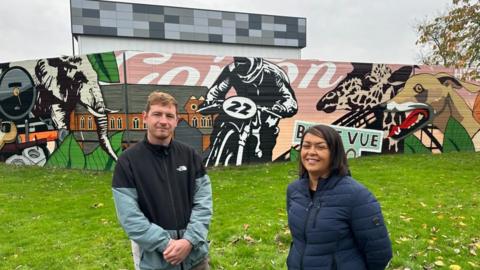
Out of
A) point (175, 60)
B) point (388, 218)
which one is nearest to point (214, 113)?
point (175, 60)

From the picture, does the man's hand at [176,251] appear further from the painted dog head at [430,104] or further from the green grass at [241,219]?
the painted dog head at [430,104]

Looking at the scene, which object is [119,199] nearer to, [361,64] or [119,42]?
[361,64]

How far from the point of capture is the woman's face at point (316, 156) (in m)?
2.68

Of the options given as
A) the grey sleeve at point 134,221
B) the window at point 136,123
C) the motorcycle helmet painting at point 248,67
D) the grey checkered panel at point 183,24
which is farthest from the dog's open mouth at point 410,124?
the grey checkered panel at point 183,24

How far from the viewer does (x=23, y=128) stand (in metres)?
14.1

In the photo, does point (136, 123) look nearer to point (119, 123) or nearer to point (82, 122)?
point (119, 123)

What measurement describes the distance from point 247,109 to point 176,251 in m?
11.1

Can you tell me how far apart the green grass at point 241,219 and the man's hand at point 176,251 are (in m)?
2.14

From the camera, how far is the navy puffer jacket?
2525 millimetres

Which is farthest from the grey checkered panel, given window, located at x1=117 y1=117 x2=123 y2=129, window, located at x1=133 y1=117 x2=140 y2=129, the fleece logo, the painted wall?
the fleece logo

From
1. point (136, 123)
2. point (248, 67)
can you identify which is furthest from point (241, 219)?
point (248, 67)

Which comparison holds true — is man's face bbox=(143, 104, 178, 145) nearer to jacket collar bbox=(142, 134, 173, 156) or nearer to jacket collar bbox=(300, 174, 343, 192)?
jacket collar bbox=(142, 134, 173, 156)

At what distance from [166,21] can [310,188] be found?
46.3 metres

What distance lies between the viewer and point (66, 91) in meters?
13.3
